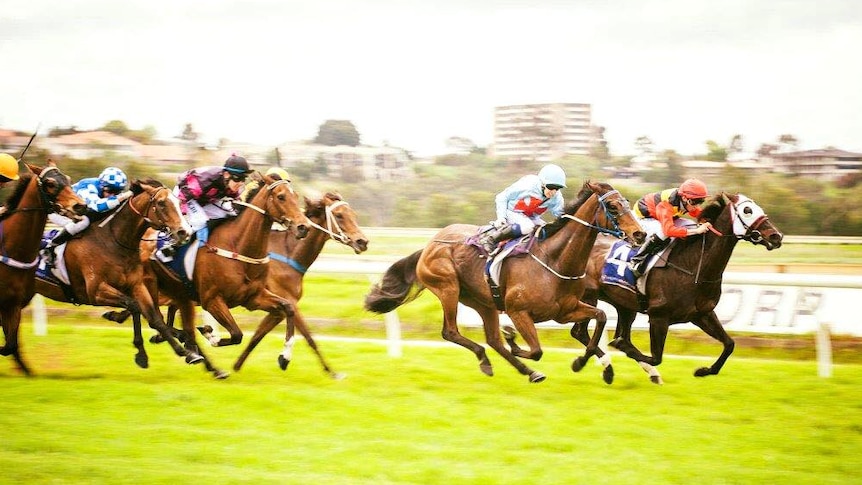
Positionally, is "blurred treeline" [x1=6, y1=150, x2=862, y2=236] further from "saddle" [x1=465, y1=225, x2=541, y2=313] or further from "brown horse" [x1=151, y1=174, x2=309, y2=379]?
"brown horse" [x1=151, y1=174, x2=309, y2=379]

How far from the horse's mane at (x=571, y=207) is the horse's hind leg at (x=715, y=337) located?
143cm

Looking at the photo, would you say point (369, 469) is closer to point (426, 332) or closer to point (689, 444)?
point (689, 444)

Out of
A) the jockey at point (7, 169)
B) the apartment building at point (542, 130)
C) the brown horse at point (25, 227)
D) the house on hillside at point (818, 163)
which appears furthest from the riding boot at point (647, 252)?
the apartment building at point (542, 130)

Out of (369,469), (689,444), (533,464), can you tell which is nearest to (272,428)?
(369,469)

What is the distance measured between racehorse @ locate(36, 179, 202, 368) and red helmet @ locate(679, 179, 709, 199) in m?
4.17

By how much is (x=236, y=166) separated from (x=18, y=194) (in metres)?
1.80

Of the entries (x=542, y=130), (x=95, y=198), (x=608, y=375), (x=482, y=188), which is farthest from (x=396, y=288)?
(x=542, y=130)

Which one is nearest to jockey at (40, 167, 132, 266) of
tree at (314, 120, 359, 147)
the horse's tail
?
the horse's tail

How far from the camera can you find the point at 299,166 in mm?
29438

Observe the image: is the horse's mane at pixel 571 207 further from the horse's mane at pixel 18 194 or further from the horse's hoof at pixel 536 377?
the horse's mane at pixel 18 194

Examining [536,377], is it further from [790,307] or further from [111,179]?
[111,179]

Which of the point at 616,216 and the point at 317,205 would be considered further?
the point at 317,205

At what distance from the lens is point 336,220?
27.0ft

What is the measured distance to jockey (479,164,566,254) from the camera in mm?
7680
